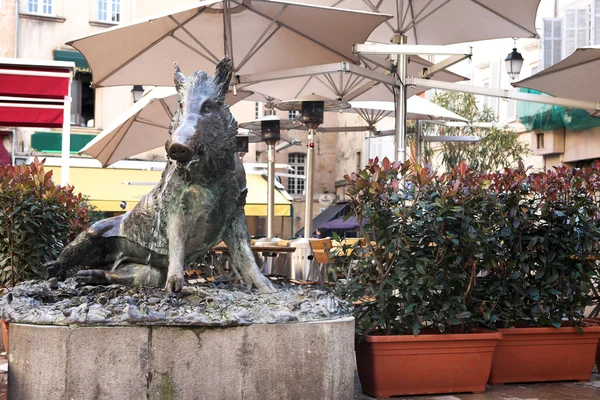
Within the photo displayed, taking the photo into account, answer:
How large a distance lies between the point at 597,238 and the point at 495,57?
22036mm

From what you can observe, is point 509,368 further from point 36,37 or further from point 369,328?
point 36,37

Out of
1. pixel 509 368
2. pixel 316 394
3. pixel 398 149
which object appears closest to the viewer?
pixel 316 394

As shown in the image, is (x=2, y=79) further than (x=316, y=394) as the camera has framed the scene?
Yes

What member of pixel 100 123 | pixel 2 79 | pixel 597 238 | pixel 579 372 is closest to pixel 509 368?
pixel 579 372

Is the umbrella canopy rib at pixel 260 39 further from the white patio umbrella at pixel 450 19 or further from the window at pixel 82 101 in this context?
the window at pixel 82 101

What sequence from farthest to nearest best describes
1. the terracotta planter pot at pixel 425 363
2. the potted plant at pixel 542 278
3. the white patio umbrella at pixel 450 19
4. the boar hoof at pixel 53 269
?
the white patio umbrella at pixel 450 19 < the potted plant at pixel 542 278 < the terracotta planter pot at pixel 425 363 < the boar hoof at pixel 53 269

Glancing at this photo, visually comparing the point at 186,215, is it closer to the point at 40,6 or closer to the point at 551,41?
the point at 551,41

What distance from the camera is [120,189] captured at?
23.7 m

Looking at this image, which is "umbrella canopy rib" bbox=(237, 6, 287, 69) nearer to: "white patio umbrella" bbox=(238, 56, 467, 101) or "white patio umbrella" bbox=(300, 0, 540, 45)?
"white patio umbrella" bbox=(300, 0, 540, 45)

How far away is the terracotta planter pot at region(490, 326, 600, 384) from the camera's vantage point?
5984mm

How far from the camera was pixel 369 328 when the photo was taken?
5.50 metres

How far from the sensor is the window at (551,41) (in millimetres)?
22766

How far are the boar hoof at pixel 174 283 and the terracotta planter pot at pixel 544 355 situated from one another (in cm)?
255

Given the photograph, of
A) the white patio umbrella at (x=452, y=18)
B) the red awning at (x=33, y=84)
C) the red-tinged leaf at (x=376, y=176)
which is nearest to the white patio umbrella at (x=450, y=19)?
the white patio umbrella at (x=452, y=18)
